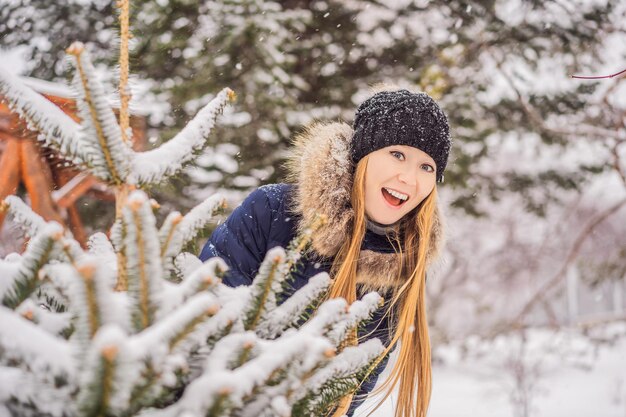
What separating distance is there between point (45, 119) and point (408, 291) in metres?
1.60

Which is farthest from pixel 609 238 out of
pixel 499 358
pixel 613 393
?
pixel 613 393

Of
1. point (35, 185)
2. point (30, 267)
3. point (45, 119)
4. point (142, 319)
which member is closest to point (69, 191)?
point (35, 185)

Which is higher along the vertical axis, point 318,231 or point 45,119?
point 45,119

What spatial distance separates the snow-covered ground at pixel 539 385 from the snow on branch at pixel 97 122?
5659mm

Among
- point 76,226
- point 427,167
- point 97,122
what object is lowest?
point 76,226

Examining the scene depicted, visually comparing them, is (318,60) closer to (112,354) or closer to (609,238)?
(112,354)

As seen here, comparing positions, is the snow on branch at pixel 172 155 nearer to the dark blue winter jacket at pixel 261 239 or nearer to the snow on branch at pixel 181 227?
the snow on branch at pixel 181 227

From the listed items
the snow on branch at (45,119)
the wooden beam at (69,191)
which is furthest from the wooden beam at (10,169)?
the snow on branch at (45,119)

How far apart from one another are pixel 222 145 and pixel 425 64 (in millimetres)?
2321

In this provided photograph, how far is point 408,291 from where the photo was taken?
2178mm

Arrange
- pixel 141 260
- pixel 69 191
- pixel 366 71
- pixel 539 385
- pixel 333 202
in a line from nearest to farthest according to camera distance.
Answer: pixel 141 260, pixel 333 202, pixel 69 191, pixel 366 71, pixel 539 385

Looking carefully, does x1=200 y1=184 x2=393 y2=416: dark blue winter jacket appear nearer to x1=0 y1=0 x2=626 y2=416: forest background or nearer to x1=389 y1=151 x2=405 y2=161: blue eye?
x1=389 y1=151 x2=405 y2=161: blue eye

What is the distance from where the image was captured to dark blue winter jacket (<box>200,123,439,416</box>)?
2178 millimetres

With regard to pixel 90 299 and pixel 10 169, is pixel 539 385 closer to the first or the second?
pixel 10 169
